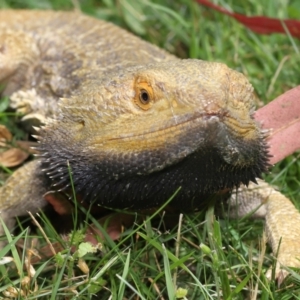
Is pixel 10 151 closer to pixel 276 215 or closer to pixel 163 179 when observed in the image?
pixel 163 179

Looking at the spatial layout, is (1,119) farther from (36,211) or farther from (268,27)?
(268,27)

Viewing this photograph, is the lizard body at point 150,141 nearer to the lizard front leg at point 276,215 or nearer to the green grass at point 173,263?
the green grass at point 173,263

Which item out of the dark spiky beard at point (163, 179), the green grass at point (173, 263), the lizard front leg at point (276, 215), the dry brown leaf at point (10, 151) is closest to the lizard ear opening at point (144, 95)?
the dark spiky beard at point (163, 179)

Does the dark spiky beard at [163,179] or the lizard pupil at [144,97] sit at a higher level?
the lizard pupil at [144,97]

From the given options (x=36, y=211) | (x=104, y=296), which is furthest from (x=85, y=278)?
(x=36, y=211)

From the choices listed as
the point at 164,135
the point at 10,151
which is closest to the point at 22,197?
the point at 10,151

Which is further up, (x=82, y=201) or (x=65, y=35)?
(x=65, y=35)
